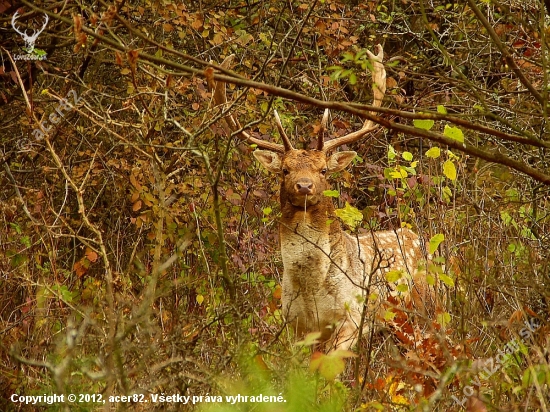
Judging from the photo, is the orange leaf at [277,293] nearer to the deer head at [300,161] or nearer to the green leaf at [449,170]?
the deer head at [300,161]

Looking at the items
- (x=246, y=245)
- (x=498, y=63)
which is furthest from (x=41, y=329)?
(x=498, y=63)

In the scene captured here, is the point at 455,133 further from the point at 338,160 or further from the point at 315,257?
the point at 338,160

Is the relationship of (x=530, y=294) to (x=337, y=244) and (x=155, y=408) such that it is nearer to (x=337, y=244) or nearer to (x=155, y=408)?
(x=337, y=244)

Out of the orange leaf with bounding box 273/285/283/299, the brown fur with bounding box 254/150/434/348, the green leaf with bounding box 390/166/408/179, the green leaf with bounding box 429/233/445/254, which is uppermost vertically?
the green leaf with bounding box 429/233/445/254

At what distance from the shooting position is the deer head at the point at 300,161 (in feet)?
21.1

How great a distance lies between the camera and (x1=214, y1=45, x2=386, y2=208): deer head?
21.1ft

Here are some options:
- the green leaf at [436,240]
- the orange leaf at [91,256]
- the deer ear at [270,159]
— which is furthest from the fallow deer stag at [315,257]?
the orange leaf at [91,256]

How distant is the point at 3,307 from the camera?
20.8ft

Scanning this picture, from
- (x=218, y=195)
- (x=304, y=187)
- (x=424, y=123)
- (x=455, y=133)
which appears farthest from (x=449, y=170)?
(x=424, y=123)

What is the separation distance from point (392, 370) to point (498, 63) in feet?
17.1

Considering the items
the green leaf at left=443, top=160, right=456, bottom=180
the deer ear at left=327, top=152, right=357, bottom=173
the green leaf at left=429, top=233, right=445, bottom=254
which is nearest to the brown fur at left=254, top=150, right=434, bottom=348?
the deer ear at left=327, top=152, right=357, bottom=173

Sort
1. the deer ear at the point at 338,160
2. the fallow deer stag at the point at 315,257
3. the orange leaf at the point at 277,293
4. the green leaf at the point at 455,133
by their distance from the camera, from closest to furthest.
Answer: the green leaf at the point at 455,133 → the fallow deer stag at the point at 315,257 → the deer ear at the point at 338,160 → the orange leaf at the point at 277,293

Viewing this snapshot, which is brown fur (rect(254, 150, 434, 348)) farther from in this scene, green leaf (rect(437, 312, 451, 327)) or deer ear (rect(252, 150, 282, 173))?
green leaf (rect(437, 312, 451, 327))

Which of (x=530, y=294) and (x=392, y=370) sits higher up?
(x=530, y=294)
